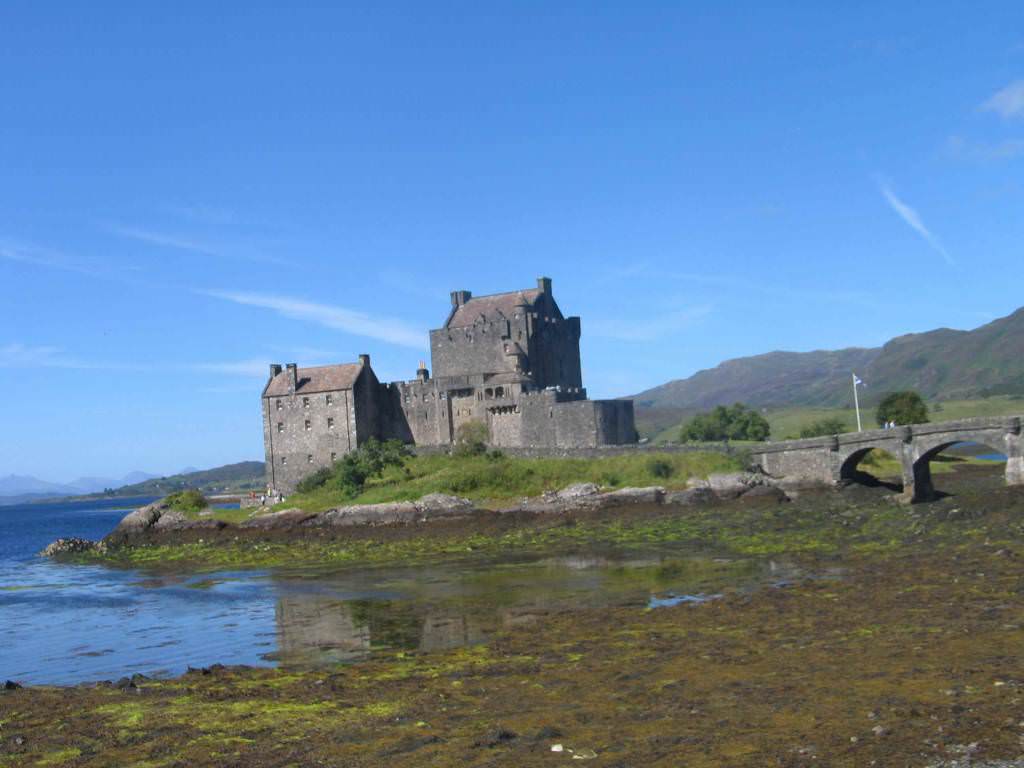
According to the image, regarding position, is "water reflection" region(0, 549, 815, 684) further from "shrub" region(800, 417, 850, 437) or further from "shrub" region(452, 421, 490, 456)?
"shrub" region(800, 417, 850, 437)

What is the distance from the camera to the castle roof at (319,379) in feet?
247

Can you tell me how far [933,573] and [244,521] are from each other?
151ft

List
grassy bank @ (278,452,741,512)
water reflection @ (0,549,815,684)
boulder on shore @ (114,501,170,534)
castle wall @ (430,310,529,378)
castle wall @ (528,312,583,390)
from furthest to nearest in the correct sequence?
castle wall @ (528,312,583,390)
castle wall @ (430,310,529,378)
boulder on shore @ (114,501,170,534)
grassy bank @ (278,452,741,512)
water reflection @ (0,549,815,684)

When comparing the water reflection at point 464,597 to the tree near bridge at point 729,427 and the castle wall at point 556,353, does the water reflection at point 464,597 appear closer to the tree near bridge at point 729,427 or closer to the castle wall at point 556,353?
the castle wall at point 556,353

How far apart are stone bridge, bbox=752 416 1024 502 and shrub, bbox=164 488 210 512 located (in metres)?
36.3

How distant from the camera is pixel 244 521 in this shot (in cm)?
6306

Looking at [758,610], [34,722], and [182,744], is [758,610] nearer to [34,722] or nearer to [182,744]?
[182,744]

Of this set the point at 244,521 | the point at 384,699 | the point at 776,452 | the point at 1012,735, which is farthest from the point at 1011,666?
the point at 244,521

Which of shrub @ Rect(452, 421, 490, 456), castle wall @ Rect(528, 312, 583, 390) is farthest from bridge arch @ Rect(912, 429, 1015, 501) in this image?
castle wall @ Rect(528, 312, 583, 390)

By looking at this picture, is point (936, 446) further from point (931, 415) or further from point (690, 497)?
point (931, 415)

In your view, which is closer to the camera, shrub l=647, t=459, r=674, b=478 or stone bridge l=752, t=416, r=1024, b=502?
stone bridge l=752, t=416, r=1024, b=502

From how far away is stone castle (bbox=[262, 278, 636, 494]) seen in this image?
7312cm

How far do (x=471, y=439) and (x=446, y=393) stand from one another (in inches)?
224

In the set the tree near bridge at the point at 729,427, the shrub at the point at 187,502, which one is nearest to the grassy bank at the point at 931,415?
the tree near bridge at the point at 729,427
